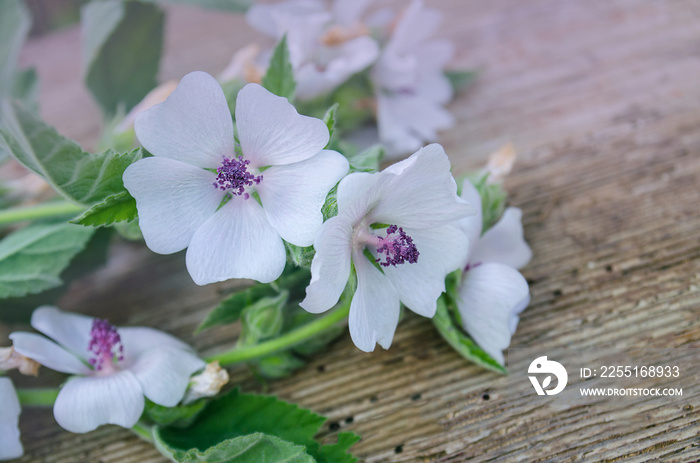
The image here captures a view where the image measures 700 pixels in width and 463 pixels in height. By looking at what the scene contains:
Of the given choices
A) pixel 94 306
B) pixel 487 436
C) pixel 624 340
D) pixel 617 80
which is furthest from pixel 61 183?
pixel 617 80

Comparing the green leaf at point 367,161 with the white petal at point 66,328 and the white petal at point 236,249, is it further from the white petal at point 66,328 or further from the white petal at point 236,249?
the white petal at point 66,328

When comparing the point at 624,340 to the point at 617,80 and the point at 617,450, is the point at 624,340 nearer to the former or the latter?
the point at 617,450

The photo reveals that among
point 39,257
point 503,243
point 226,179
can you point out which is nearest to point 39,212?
point 39,257

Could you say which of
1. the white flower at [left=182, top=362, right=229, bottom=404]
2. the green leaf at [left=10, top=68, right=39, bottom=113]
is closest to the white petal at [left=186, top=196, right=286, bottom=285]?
the white flower at [left=182, top=362, right=229, bottom=404]

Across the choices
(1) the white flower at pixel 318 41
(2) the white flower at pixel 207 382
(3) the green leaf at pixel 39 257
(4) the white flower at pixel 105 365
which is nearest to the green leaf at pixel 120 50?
(1) the white flower at pixel 318 41

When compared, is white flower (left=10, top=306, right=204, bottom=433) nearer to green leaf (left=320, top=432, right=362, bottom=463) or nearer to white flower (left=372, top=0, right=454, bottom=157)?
green leaf (left=320, top=432, right=362, bottom=463)

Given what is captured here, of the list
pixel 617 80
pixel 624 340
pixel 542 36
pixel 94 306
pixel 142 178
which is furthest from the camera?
pixel 542 36
